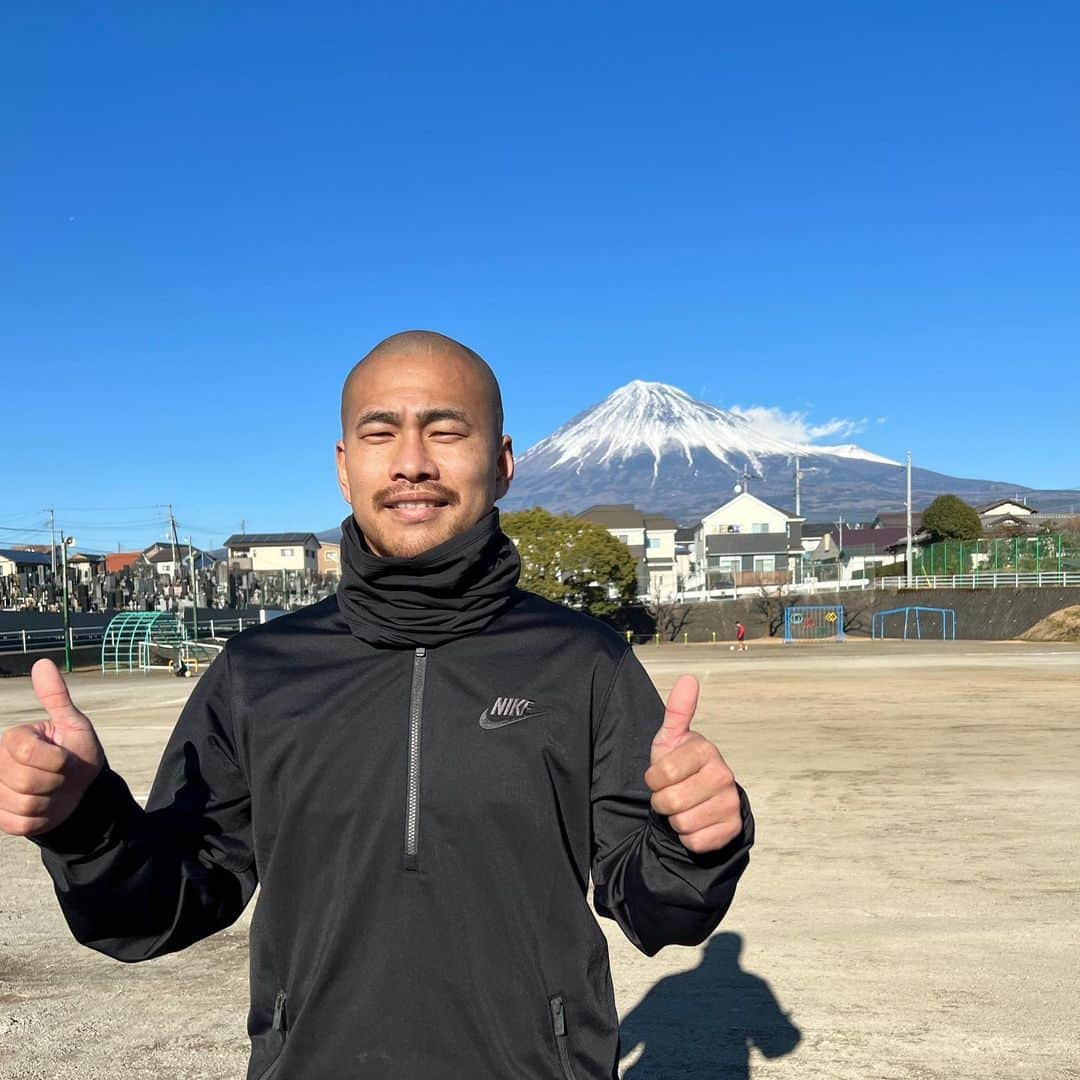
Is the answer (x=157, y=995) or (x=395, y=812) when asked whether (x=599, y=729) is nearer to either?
(x=395, y=812)

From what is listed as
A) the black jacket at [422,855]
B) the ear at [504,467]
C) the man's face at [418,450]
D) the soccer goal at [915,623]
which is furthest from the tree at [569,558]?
the black jacket at [422,855]

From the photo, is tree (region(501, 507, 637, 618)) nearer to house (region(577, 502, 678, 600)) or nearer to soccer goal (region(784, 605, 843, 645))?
soccer goal (region(784, 605, 843, 645))

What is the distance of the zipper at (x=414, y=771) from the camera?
1.96 metres

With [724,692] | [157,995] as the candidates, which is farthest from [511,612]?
[724,692]

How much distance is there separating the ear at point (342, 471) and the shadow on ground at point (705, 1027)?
366cm

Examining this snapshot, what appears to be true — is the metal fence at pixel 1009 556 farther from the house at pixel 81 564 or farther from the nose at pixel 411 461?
the nose at pixel 411 461

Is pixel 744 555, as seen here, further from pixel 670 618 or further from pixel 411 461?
pixel 411 461

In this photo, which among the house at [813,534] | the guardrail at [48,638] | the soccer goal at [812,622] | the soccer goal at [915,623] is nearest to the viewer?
the guardrail at [48,638]

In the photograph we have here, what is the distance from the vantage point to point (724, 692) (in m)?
25.0

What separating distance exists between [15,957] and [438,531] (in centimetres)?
611

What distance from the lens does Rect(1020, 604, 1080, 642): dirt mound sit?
152 feet

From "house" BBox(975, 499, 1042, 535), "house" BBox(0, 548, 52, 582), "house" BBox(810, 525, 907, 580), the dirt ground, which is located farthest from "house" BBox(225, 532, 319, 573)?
the dirt ground

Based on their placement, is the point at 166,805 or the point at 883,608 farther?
the point at 883,608

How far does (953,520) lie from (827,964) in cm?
6845
